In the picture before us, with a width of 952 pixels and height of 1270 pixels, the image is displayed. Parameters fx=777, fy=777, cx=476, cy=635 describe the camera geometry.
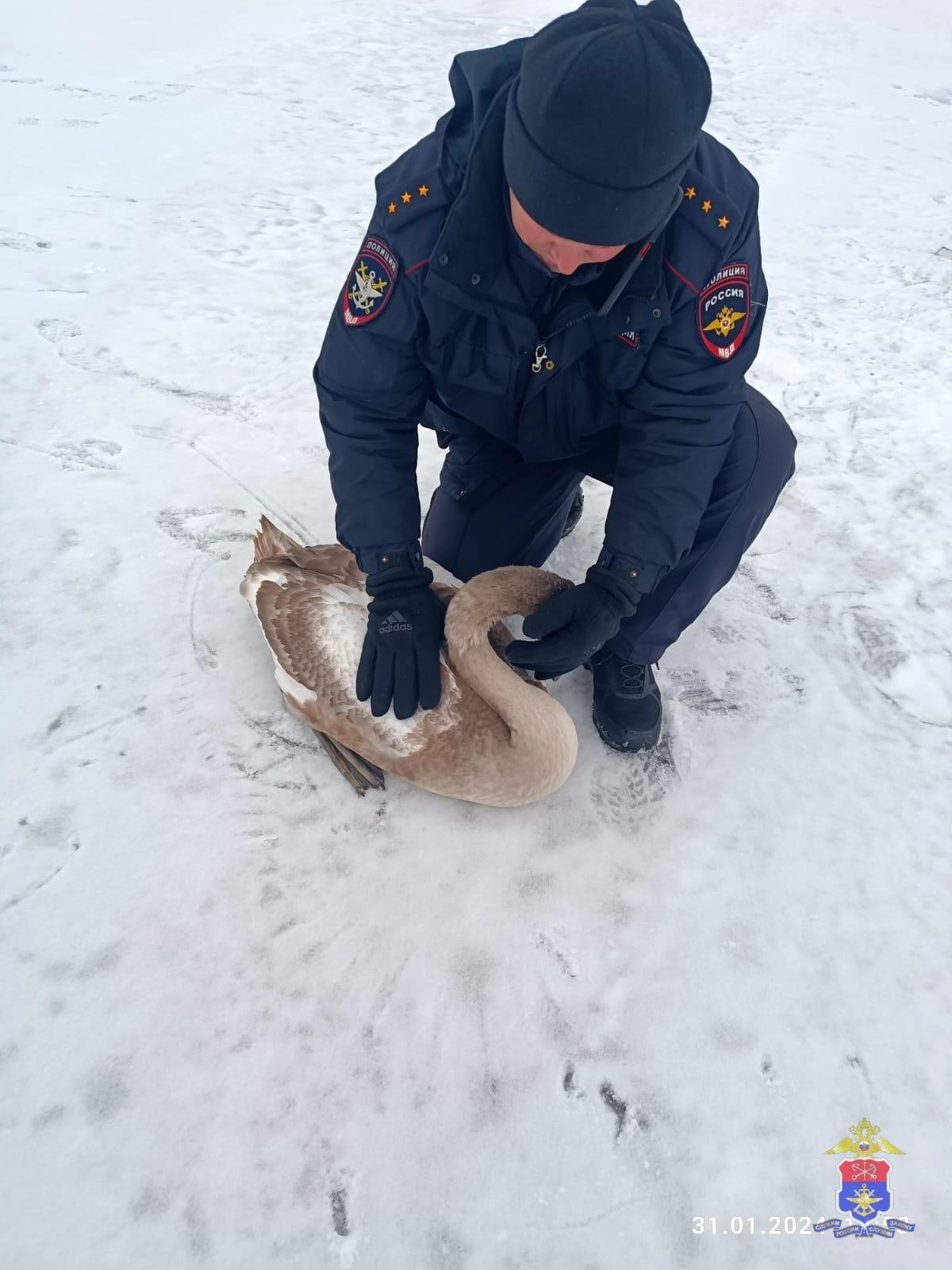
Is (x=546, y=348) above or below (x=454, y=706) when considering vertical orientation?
above

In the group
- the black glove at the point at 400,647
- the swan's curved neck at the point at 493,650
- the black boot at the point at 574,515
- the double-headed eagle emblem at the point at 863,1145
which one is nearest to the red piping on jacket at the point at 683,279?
the swan's curved neck at the point at 493,650

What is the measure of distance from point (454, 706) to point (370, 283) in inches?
48.7

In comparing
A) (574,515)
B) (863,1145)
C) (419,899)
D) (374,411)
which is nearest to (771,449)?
(574,515)

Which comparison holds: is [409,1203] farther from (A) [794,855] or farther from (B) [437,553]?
(B) [437,553]

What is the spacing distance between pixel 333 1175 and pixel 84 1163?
0.58 metres

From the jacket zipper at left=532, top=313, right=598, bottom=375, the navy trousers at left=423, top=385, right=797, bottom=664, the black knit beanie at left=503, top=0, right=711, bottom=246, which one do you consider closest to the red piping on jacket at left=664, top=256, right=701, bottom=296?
the jacket zipper at left=532, top=313, right=598, bottom=375

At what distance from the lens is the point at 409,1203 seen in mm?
1799

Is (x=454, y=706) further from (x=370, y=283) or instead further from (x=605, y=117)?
(x=605, y=117)

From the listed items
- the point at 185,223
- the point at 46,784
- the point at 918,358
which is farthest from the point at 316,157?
the point at 46,784

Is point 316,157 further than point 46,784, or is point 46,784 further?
point 316,157

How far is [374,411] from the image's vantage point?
2316 millimetres

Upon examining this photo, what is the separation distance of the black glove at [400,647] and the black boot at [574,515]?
3.88ft

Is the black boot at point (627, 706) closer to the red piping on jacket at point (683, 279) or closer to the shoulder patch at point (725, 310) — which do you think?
the shoulder patch at point (725, 310)

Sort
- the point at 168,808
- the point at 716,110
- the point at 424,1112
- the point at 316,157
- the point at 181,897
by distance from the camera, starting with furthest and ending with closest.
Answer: the point at 716,110, the point at 316,157, the point at 168,808, the point at 181,897, the point at 424,1112
